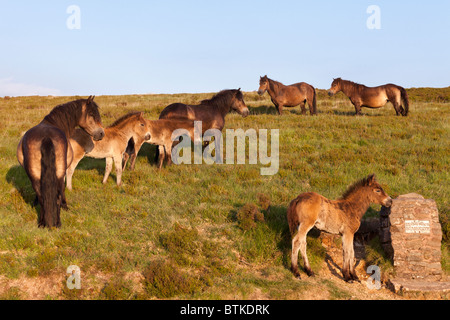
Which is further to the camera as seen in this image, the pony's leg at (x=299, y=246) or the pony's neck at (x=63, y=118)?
the pony's neck at (x=63, y=118)

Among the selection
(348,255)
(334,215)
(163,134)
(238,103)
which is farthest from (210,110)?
(348,255)

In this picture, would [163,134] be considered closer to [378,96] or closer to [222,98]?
[222,98]

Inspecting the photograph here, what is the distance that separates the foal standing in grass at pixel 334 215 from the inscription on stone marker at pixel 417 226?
2.24 feet

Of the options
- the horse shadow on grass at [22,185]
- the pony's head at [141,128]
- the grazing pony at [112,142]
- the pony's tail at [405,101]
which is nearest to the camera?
the horse shadow on grass at [22,185]

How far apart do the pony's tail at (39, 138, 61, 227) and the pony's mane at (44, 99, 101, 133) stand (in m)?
1.45

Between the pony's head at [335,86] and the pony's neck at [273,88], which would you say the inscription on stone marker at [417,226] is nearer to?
the pony's neck at [273,88]

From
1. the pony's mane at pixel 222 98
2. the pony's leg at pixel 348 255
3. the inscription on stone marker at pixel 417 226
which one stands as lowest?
the pony's leg at pixel 348 255

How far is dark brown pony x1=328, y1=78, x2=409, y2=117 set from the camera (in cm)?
2166

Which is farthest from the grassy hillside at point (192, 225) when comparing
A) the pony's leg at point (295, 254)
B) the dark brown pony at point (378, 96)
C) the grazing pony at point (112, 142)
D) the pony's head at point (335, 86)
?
the pony's head at point (335, 86)

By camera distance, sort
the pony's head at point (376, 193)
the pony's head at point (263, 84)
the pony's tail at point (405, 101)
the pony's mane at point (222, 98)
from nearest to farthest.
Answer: the pony's head at point (376, 193)
the pony's mane at point (222, 98)
the pony's tail at point (405, 101)
the pony's head at point (263, 84)

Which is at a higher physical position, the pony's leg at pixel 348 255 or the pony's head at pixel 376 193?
the pony's head at pixel 376 193

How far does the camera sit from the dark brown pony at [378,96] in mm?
21656

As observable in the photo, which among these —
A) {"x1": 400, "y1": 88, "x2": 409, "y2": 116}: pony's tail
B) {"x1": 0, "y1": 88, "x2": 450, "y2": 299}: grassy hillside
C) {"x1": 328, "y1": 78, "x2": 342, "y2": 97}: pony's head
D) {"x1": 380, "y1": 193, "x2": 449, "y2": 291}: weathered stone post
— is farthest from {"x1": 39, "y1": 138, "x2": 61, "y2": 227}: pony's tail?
{"x1": 400, "y1": 88, "x2": 409, "y2": 116}: pony's tail

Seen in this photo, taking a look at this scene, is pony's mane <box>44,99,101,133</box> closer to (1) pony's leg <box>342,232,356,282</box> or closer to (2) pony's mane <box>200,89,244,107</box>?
(2) pony's mane <box>200,89,244,107</box>
